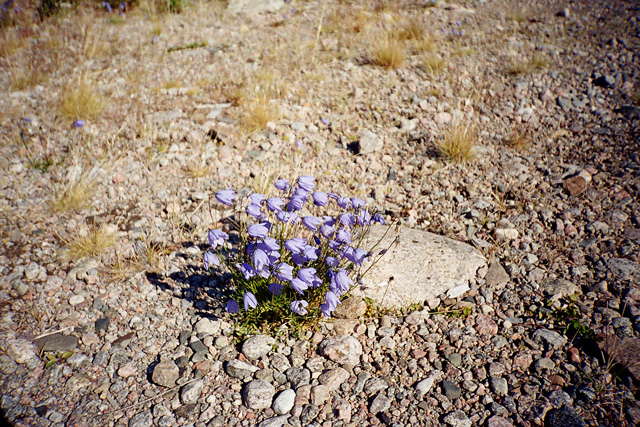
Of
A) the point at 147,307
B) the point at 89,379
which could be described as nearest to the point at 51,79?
the point at 147,307

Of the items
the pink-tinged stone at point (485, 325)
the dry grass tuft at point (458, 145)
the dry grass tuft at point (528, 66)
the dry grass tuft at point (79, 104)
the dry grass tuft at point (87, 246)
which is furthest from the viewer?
the dry grass tuft at point (528, 66)

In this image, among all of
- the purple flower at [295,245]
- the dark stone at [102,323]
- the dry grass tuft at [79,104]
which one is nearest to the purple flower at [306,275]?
the purple flower at [295,245]

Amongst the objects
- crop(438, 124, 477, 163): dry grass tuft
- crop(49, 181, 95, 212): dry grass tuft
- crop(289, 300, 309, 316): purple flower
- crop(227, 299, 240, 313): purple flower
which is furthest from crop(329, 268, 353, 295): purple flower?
crop(49, 181, 95, 212): dry grass tuft

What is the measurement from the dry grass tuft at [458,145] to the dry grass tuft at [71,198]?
326 centimetres

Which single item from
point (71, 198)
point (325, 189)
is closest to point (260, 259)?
point (325, 189)

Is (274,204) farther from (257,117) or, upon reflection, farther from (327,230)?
(257,117)

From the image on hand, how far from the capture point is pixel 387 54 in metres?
5.23

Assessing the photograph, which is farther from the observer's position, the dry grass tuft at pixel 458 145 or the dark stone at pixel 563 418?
the dry grass tuft at pixel 458 145

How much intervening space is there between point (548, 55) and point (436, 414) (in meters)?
5.07

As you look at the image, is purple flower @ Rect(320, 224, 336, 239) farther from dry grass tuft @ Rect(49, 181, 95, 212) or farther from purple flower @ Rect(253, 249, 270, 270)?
dry grass tuft @ Rect(49, 181, 95, 212)

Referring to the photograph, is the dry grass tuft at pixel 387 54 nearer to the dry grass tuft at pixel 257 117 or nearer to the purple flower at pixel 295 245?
the dry grass tuft at pixel 257 117

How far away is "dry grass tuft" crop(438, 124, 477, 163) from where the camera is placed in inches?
156

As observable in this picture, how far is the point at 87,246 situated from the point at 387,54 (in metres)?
4.02

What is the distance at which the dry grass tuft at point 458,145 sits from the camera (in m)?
3.96
